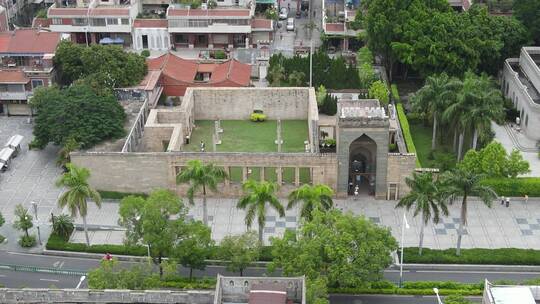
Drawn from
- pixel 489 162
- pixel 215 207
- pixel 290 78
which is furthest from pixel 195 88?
pixel 489 162

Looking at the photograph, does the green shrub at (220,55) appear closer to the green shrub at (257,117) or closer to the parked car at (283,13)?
the parked car at (283,13)

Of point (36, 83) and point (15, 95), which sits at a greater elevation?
point (36, 83)

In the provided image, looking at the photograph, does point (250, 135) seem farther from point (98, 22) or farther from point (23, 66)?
point (98, 22)

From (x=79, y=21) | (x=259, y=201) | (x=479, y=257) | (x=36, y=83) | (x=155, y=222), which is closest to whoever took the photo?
(x=155, y=222)

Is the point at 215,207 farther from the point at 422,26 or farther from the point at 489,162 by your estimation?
the point at 422,26

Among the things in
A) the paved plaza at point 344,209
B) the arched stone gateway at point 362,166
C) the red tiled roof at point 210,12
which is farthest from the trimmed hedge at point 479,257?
the red tiled roof at point 210,12

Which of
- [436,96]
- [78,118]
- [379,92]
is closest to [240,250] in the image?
[78,118]

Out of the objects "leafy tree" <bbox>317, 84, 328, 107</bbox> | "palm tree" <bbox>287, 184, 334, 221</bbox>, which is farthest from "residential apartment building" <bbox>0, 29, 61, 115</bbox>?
"palm tree" <bbox>287, 184, 334, 221</bbox>
